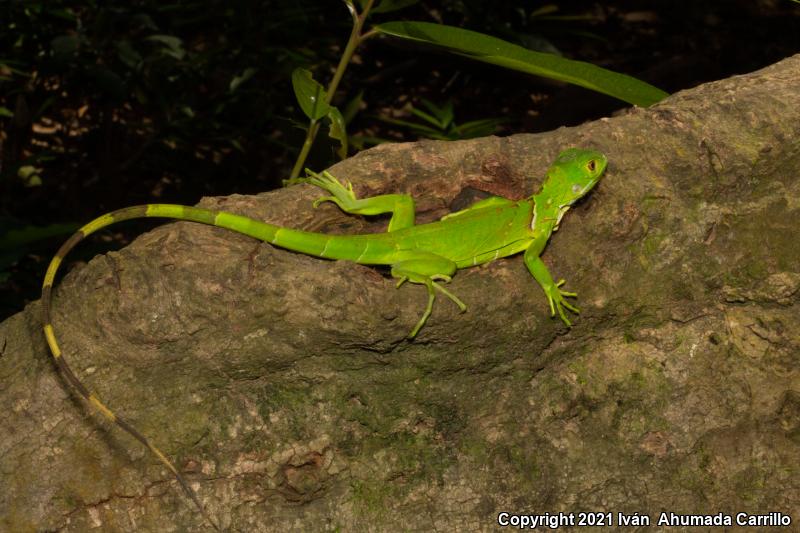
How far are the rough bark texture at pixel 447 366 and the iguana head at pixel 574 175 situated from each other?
0.11 metres

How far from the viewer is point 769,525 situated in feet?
10.1

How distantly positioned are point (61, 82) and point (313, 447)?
3991 millimetres

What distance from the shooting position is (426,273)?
3.13 meters

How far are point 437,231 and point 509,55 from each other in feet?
2.53

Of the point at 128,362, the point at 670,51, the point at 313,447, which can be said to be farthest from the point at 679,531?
the point at 670,51

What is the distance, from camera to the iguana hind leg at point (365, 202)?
3260mm

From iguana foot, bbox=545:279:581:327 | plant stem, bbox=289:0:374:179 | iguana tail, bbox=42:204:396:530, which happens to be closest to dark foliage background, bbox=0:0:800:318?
plant stem, bbox=289:0:374:179

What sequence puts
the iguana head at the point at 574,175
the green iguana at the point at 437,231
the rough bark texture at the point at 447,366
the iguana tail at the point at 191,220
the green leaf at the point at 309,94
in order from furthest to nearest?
the green leaf at the point at 309,94, the iguana head at the point at 574,175, the green iguana at the point at 437,231, the rough bark texture at the point at 447,366, the iguana tail at the point at 191,220

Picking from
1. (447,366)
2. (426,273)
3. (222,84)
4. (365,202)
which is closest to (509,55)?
(365,202)

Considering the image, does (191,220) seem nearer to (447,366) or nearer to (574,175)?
(447,366)

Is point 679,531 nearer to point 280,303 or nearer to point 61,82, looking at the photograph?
point 280,303

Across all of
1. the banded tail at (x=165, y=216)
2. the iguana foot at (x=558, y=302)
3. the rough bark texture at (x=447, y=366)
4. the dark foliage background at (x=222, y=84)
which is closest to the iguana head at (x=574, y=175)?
the rough bark texture at (x=447, y=366)

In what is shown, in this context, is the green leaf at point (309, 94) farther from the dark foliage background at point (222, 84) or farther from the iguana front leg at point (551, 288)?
the iguana front leg at point (551, 288)

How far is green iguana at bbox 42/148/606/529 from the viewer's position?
298cm
